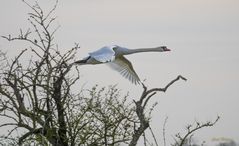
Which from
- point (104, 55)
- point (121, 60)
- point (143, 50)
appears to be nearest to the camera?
point (104, 55)

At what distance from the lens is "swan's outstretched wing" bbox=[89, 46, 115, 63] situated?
38.5 feet

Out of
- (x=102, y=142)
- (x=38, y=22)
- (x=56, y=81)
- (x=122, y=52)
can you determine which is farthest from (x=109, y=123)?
(x=122, y=52)

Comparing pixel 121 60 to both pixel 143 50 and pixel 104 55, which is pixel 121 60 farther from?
pixel 104 55

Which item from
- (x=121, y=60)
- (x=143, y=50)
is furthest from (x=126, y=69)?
(x=143, y=50)

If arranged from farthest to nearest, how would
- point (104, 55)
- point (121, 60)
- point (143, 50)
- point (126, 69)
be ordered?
1. point (121, 60)
2. point (126, 69)
3. point (143, 50)
4. point (104, 55)

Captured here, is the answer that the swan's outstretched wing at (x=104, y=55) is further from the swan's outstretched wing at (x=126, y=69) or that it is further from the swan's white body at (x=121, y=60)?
the swan's outstretched wing at (x=126, y=69)

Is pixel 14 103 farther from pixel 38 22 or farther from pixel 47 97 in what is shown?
pixel 38 22

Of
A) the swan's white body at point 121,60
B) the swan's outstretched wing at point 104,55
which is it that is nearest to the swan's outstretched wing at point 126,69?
the swan's white body at point 121,60

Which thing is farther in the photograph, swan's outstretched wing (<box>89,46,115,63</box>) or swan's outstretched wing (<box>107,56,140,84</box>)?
swan's outstretched wing (<box>107,56,140,84</box>)

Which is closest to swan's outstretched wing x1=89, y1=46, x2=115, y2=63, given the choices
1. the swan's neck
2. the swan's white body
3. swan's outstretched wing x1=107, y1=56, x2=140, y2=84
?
the swan's white body

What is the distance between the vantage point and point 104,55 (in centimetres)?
1198

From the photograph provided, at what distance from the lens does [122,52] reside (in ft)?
45.6

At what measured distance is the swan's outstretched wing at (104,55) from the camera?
11742 millimetres

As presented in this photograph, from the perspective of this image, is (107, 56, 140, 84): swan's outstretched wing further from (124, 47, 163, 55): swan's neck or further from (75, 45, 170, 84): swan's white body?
(124, 47, 163, 55): swan's neck
